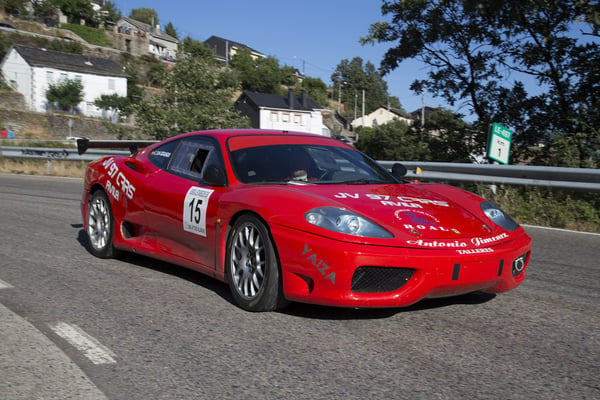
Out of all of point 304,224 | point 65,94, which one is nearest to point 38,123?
point 65,94

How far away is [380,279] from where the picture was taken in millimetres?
3906

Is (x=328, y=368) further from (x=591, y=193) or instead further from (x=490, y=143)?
(x=490, y=143)

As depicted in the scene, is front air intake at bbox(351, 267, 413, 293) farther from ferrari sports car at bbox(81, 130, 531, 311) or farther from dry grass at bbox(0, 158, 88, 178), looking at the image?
dry grass at bbox(0, 158, 88, 178)

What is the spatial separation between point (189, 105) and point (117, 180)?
67.1 feet

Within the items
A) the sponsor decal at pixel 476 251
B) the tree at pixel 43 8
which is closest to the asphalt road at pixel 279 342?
the sponsor decal at pixel 476 251

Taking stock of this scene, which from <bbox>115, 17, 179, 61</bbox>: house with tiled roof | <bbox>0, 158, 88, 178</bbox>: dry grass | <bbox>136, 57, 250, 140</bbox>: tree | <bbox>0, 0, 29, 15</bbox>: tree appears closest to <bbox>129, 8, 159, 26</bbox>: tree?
<bbox>115, 17, 179, 61</bbox>: house with tiled roof

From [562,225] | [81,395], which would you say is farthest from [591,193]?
[81,395]

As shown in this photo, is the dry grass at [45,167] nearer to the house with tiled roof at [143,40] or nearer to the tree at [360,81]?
the house with tiled roof at [143,40]

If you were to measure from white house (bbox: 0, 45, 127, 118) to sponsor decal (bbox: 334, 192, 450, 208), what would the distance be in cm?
6796

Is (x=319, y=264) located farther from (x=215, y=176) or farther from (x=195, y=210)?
(x=195, y=210)

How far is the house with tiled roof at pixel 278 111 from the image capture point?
7850 cm

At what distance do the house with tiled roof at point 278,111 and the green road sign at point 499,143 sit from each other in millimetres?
65318

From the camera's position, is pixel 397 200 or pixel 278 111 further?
pixel 278 111

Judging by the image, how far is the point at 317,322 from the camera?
4.14 meters
